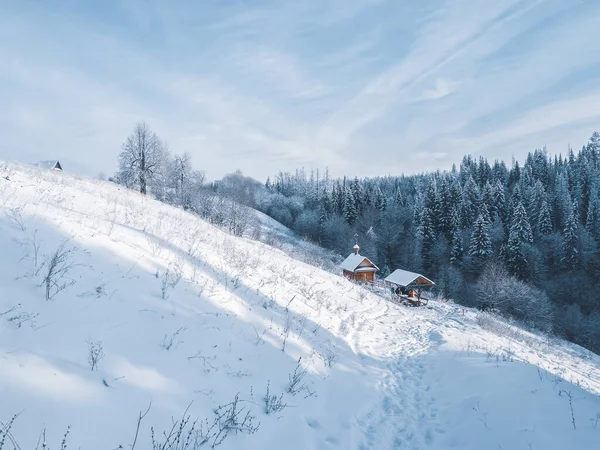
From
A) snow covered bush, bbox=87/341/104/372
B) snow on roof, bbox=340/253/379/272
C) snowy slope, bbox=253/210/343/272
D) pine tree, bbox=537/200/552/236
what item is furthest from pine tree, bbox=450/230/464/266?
snow covered bush, bbox=87/341/104/372

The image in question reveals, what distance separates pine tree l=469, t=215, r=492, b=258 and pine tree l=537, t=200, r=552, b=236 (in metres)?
15.3

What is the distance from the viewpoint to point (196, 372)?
3.77 meters

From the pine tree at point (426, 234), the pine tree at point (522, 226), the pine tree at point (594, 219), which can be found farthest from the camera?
the pine tree at point (426, 234)

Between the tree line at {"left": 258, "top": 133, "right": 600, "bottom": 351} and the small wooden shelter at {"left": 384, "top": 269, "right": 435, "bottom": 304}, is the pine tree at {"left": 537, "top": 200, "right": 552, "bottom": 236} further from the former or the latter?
the small wooden shelter at {"left": 384, "top": 269, "right": 435, "bottom": 304}

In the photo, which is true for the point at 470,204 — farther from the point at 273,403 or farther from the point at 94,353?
the point at 94,353

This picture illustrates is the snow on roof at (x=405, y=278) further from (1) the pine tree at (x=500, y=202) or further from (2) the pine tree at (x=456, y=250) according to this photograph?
(1) the pine tree at (x=500, y=202)

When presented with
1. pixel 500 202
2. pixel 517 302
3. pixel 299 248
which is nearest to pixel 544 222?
pixel 500 202

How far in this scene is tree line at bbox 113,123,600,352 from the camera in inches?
1312

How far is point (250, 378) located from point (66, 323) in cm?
239

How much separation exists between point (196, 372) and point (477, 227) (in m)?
54.2

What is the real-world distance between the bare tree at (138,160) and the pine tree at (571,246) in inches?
2499

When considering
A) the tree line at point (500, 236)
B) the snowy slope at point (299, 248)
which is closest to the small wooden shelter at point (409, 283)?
the snowy slope at point (299, 248)

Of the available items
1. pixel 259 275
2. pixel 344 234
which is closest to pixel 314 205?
pixel 344 234

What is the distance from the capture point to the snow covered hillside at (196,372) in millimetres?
2686
